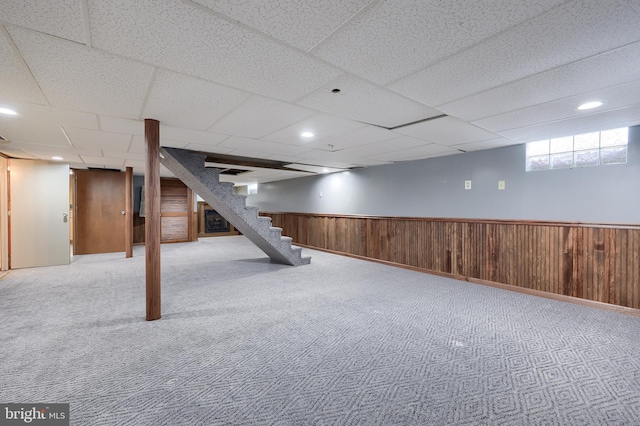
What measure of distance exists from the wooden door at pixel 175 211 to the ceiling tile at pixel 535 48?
29.1ft

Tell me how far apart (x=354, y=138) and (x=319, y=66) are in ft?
6.43

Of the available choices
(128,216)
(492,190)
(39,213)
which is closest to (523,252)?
(492,190)

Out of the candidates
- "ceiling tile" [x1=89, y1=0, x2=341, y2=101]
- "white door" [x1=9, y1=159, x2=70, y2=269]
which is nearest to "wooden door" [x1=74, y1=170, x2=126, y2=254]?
"white door" [x1=9, y1=159, x2=70, y2=269]

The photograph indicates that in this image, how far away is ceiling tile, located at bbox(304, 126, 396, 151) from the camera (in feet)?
11.1

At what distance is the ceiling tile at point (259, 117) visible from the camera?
8.34 ft

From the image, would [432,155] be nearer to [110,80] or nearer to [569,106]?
[569,106]

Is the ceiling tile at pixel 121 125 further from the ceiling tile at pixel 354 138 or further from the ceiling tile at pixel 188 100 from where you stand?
the ceiling tile at pixel 354 138

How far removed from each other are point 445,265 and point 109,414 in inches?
184

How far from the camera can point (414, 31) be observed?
146cm

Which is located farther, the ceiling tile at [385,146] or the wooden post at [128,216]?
the wooden post at [128,216]

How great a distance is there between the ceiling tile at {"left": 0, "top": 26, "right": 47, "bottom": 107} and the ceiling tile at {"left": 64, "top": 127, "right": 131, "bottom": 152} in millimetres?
1023

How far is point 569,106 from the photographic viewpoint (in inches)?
99.0

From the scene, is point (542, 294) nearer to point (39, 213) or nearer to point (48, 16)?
point (48, 16)

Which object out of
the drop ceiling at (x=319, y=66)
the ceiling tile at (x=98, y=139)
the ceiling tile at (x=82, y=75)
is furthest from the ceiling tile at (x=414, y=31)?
the ceiling tile at (x=98, y=139)
